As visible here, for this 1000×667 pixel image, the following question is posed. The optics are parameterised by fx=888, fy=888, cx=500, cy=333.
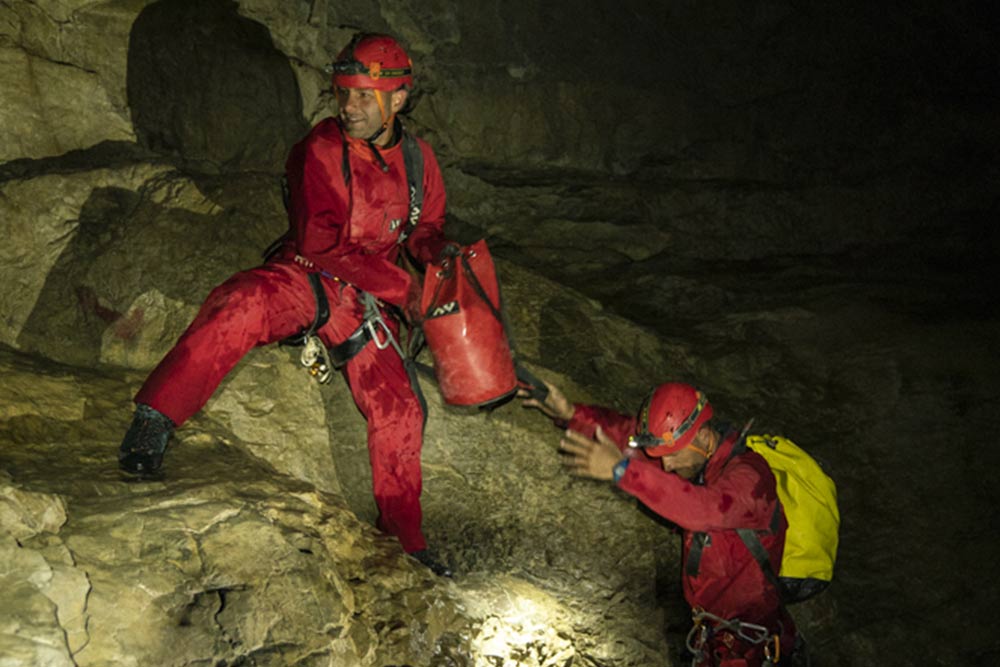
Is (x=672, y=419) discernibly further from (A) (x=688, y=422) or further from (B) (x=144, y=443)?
(B) (x=144, y=443)

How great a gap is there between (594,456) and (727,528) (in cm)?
74

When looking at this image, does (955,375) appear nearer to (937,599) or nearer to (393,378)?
(937,599)

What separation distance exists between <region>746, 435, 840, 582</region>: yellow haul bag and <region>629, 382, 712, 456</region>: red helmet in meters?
0.34

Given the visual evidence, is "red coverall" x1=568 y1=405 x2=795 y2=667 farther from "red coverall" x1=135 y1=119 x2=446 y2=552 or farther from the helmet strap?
the helmet strap

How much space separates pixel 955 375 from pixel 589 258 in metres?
2.66

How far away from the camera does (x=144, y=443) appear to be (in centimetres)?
395

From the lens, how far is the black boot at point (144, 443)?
395cm

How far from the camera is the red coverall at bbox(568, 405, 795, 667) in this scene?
4000mm

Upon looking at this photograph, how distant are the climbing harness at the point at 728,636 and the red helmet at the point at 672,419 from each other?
0.84 metres

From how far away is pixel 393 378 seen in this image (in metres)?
4.66

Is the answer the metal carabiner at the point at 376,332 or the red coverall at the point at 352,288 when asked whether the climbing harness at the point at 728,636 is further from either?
the metal carabiner at the point at 376,332

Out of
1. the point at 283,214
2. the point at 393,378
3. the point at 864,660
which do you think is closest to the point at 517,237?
the point at 283,214

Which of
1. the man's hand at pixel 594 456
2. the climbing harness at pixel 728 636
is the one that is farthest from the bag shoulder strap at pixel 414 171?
the climbing harness at pixel 728 636

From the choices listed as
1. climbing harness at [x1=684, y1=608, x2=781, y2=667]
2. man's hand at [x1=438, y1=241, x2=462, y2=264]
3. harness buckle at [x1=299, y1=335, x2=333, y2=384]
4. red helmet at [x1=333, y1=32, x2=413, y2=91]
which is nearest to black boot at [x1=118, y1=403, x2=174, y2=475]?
harness buckle at [x1=299, y1=335, x2=333, y2=384]
